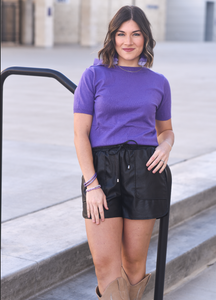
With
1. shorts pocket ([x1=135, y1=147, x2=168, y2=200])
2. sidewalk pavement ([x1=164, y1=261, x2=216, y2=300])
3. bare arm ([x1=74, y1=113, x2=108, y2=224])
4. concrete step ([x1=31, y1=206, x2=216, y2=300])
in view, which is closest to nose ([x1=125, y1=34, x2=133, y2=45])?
bare arm ([x1=74, y1=113, x2=108, y2=224])

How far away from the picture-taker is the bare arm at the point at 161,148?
8.18ft

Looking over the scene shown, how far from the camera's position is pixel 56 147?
264 inches

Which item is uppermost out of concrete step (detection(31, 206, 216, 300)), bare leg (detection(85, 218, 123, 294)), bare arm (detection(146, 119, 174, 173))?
bare arm (detection(146, 119, 174, 173))

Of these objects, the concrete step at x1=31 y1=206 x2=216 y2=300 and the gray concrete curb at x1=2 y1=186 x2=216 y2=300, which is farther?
the concrete step at x1=31 y1=206 x2=216 y2=300

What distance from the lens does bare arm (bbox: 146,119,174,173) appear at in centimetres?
249

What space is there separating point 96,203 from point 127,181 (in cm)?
19

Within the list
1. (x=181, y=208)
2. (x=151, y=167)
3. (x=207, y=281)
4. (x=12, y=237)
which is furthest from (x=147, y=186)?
(x=181, y=208)

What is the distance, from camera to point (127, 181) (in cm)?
247

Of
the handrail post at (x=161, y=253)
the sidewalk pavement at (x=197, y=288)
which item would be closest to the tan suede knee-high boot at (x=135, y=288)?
the handrail post at (x=161, y=253)

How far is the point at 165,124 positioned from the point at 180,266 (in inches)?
56.8

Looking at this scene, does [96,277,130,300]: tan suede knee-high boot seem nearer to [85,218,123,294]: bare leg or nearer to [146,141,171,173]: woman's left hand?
[85,218,123,294]: bare leg

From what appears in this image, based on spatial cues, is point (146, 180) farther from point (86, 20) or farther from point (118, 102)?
point (86, 20)

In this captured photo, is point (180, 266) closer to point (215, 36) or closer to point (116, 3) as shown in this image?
point (116, 3)

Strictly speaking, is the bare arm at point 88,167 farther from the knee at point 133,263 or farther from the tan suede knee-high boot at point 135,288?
the tan suede knee-high boot at point 135,288
